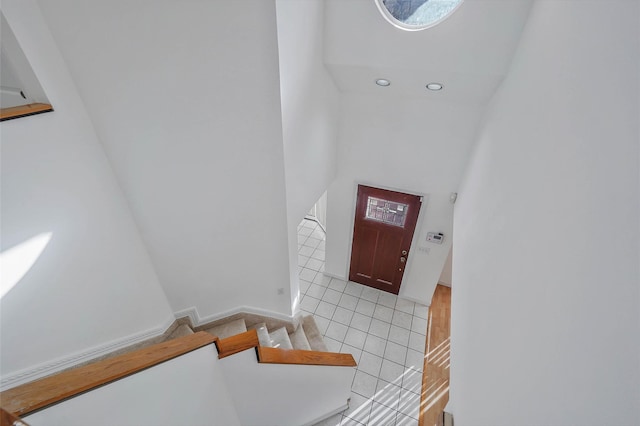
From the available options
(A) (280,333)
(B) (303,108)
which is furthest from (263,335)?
(B) (303,108)

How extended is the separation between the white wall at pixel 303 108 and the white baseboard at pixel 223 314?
0.79ft

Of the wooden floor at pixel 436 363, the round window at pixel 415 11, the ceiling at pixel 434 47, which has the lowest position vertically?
the wooden floor at pixel 436 363

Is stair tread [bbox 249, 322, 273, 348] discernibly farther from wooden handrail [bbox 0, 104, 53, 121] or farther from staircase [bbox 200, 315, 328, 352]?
wooden handrail [bbox 0, 104, 53, 121]

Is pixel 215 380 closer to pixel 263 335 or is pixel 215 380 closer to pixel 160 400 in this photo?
pixel 160 400

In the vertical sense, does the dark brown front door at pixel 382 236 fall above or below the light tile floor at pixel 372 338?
above

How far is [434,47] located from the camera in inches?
88.8

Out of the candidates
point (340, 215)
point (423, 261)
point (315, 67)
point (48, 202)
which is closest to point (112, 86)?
point (48, 202)

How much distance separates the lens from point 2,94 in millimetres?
1399

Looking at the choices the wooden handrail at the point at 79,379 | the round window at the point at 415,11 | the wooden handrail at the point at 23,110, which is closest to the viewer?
the wooden handrail at the point at 79,379

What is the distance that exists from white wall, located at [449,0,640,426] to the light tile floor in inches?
78.7

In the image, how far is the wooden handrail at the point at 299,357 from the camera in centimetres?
220

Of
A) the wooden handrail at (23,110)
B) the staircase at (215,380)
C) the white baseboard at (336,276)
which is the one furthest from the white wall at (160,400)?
the white baseboard at (336,276)

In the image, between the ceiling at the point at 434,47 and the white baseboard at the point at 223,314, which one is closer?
the ceiling at the point at 434,47

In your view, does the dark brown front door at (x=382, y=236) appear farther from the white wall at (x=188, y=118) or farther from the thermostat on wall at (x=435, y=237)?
the white wall at (x=188, y=118)
